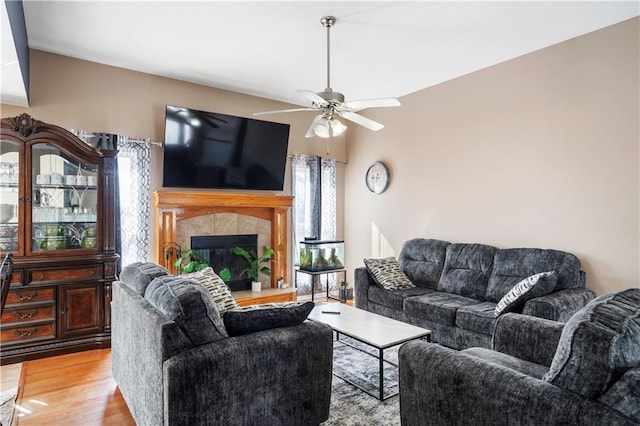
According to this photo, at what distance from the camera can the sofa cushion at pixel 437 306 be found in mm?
3582

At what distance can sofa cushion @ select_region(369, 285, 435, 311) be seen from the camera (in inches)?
160

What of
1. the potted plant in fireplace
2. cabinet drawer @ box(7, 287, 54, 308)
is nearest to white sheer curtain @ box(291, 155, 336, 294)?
the potted plant in fireplace

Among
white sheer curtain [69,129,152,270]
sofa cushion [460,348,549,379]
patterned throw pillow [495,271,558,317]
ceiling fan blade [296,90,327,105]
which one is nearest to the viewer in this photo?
sofa cushion [460,348,549,379]

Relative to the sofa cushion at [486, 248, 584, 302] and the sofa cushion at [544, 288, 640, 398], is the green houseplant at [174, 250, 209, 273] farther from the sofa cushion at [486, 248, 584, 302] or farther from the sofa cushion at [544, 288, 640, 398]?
the sofa cushion at [544, 288, 640, 398]

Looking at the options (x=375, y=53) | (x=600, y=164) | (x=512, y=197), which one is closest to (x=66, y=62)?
(x=375, y=53)

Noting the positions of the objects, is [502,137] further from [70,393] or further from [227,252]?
[70,393]

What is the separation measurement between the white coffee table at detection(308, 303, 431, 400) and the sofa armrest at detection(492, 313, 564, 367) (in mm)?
645

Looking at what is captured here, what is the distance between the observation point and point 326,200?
19.4ft

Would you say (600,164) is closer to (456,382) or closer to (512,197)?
(512,197)

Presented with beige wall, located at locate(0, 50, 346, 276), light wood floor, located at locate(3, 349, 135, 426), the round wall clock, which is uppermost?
beige wall, located at locate(0, 50, 346, 276)

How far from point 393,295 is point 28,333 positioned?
11.3ft

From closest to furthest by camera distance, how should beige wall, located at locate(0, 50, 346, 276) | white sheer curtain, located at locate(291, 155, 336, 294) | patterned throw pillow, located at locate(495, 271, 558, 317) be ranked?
patterned throw pillow, located at locate(495, 271, 558, 317)
beige wall, located at locate(0, 50, 346, 276)
white sheer curtain, located at locate(291, 155, 336, 294)

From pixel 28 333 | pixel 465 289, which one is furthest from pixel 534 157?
pixel 28 333

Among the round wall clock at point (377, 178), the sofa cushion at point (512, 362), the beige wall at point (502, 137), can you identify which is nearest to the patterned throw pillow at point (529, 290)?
the beige wall at point (502, 137)
